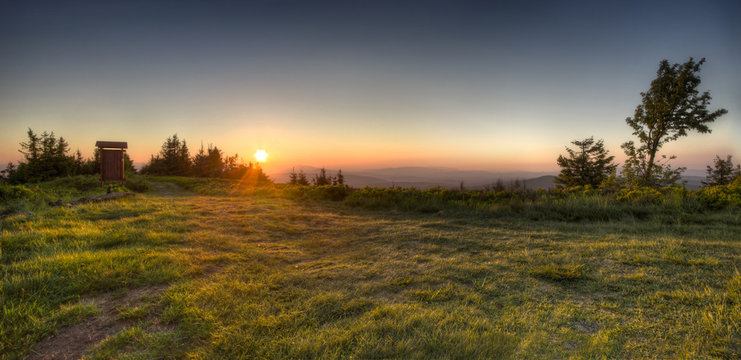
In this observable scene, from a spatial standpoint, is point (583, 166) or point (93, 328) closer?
point (93, 328)


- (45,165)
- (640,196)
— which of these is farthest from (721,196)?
(45,165)

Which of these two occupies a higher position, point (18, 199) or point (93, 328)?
point (18, 199)

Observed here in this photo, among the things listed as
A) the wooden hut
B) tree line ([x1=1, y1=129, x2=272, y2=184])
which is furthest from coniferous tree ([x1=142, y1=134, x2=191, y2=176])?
the wooden hut

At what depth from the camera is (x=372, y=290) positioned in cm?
312

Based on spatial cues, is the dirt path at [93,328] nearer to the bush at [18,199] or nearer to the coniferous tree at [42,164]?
the bush at [18,199]

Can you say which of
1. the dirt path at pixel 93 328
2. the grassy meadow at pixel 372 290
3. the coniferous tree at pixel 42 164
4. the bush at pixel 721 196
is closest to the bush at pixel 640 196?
the bush at pixel 721 196

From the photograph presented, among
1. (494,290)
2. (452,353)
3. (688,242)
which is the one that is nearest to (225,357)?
(452,353)

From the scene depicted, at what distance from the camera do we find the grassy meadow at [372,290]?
2.04 m

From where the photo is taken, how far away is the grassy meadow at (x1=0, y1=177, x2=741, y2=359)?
6.69ft

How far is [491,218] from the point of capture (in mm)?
7113

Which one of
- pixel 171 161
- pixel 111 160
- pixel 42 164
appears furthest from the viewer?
pixel 171 161

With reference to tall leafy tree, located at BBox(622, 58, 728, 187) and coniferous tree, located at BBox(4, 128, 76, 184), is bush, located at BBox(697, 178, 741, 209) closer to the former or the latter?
tall leafy tree, located at BBox(622, 58, 728, 187)

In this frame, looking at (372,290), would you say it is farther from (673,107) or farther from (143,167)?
(143,167)

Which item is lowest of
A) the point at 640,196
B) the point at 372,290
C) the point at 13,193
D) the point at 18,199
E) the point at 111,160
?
the point at 372,290
